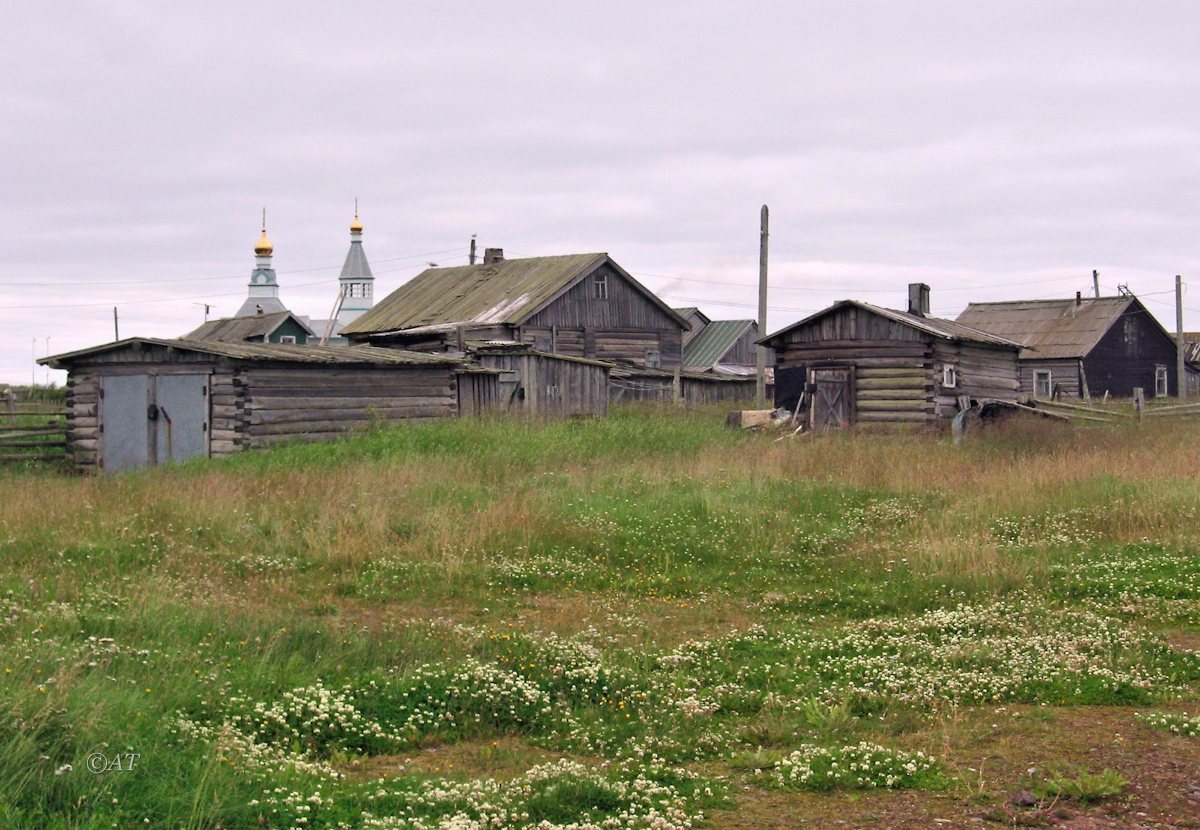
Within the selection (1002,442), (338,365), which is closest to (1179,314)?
(1002,442)

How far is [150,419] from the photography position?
26.1m

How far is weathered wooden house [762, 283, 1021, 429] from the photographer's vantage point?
32094 millimetres

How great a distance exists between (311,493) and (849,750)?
457 inches

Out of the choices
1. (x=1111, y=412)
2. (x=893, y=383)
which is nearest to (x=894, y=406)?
(x=893, y=383)

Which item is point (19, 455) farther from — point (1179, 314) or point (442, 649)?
point (1179, 314)

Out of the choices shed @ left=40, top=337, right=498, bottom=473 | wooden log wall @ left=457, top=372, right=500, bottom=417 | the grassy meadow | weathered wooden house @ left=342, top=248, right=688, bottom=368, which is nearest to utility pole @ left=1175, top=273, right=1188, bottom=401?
weathered wooden house @ left=342, top=248, right=688, bottom=368

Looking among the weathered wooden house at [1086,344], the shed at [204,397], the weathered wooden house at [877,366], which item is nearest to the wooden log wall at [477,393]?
the shed at [204,397]

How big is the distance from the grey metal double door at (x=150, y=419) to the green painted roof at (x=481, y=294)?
1787 centimetres

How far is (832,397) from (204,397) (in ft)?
55.0

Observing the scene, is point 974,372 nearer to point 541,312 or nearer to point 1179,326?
point 541,312

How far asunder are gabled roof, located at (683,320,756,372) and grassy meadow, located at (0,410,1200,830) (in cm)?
4319

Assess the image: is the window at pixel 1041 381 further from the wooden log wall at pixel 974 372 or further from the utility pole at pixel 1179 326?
the wooden log wall at pixel 974 372

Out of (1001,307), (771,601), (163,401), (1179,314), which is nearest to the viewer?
(771,601)

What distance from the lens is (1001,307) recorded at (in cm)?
5881
